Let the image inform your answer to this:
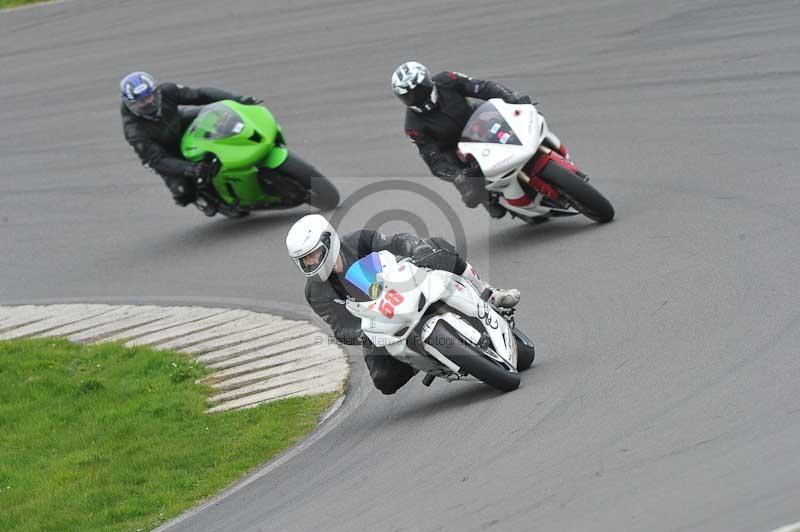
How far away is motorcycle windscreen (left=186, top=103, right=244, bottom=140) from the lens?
14438 millimetres

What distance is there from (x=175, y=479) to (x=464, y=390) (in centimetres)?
203

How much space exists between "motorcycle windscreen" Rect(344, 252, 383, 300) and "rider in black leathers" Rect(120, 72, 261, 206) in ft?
20.2

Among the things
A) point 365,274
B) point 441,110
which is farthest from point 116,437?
point 441,110

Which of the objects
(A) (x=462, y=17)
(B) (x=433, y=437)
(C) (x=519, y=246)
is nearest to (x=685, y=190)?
(C) (x=519, y=246)

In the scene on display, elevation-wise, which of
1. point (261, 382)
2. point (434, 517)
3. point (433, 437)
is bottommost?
point (261, 382)

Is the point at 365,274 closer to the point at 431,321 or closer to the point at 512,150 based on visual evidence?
the point at 431,321

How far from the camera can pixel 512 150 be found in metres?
11.7

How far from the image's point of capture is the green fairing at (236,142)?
14.4 metres

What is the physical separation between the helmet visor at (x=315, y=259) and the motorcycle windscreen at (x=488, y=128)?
3696mm

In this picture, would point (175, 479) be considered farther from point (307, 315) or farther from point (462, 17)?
point (462, 17)

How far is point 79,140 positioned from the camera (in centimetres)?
1945

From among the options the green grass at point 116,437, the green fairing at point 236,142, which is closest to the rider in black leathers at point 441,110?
the green fairing at point 236,142

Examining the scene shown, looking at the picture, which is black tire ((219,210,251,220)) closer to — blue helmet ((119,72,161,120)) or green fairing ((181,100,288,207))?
green fairing ((181,100,288,207))

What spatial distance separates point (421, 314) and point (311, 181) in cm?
646
